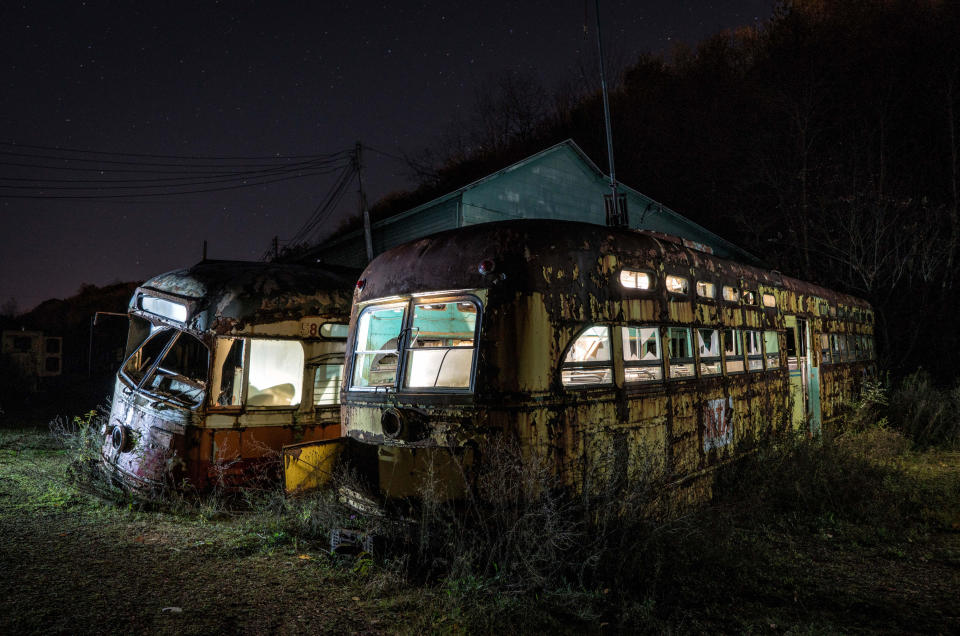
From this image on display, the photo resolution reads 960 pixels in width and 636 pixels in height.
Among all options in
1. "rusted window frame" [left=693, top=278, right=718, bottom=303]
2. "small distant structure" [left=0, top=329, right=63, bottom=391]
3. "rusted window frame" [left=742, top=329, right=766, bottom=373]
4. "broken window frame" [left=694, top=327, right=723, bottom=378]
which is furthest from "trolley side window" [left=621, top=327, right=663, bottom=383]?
"small distant structure" [left=0, top=329, right=63, bottom=391]

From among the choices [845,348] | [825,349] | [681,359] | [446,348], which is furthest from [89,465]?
[845,348]

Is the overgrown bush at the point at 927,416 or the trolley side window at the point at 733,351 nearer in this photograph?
the trolley side window at the point at 733,351

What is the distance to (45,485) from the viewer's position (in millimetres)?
7777

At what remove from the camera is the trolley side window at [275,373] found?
720 centimetres

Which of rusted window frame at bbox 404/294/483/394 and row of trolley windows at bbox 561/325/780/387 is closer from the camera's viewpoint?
rusted window frame at bbox 404/294/483/394

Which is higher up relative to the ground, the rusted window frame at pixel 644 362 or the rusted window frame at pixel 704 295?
the rusted window frame at pixel 704 295

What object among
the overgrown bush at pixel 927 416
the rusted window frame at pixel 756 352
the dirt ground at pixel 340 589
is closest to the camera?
the dirt ground at pixel 340 589

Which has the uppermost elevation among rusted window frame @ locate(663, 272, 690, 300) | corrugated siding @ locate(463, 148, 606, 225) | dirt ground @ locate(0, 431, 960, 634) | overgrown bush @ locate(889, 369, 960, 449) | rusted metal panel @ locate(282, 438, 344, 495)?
corrugated siding @ locate(463, 148, 606, 225)

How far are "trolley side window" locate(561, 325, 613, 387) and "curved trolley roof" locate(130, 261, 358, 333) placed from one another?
4.24 metres

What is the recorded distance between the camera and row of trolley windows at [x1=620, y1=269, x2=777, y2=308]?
5344mm

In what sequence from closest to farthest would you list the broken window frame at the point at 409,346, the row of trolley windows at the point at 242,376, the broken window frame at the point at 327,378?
the broken window frame at the point at 409,346
the row of trolley windows at the point at 242,376
the broken window frame at the point at 327,378

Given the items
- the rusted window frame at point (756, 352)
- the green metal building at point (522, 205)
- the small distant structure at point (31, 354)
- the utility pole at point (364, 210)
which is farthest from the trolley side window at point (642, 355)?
the small distant structure at point (31, 354)

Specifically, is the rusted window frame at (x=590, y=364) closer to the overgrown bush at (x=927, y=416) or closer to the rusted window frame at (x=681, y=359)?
the rusted window frame at (x=681, y=359)

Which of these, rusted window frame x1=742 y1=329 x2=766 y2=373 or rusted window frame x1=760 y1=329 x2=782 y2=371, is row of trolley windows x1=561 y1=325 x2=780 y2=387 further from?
rusted window frame x1=760 y1=329 x2=782 y2=371
